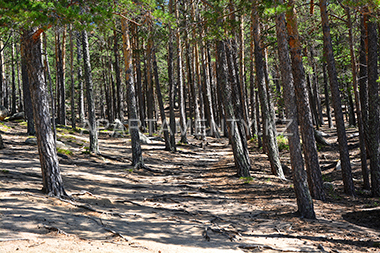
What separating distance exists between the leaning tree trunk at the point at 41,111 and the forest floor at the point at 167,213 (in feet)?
1.31

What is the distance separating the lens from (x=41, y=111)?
20.5ft

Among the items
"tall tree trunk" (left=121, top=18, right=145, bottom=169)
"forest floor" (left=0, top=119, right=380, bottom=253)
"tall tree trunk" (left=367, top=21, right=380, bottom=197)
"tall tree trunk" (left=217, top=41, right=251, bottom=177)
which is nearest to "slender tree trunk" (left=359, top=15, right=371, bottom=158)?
"tall tree trunk" (left=367, top=21, right=380, bottom=197)

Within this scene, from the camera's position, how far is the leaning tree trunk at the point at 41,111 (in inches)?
243

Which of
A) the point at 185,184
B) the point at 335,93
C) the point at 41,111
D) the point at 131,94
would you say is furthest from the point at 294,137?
the point at 131,94

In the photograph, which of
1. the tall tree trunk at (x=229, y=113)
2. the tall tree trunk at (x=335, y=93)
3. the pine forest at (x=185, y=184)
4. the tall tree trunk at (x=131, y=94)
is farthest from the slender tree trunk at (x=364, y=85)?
the tall tree trunk at (x=131, y=94)

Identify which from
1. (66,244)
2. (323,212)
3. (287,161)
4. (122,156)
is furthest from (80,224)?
(287,161)

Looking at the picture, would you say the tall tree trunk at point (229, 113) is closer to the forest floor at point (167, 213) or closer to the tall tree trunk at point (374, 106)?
the forest floor at point (167, 213)

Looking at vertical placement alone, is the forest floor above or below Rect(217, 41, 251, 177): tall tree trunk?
below

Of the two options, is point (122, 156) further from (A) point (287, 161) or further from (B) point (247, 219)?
(B) point (247, 219)

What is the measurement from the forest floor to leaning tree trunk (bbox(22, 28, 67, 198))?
0.40m

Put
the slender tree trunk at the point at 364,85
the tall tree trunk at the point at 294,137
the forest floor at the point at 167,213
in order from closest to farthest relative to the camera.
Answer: the forest floor at the point at 167,213
the tall tree trunk at the point at 294,137
the slender tree trunk at the point at 364,85

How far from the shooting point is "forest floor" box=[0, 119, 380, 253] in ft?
15.4

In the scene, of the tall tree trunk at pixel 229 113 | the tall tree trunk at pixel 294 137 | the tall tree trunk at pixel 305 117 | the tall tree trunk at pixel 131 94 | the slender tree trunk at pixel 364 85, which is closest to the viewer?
the tall tree trunk at pixel 294 137

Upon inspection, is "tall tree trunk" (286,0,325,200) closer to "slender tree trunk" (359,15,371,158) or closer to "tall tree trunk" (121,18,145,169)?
"slender tree trunk" (359,15,371,158)
